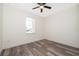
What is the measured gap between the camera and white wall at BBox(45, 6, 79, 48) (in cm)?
173

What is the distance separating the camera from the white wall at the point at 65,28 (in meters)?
1.73

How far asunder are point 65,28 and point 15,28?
4.16ft

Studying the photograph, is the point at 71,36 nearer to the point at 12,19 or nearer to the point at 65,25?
the point at 65,25

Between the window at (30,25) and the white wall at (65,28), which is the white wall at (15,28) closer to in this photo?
the window at (30,25)

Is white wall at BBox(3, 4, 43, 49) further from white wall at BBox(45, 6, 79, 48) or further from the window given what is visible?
white wall at BBox(45, 6, 79, 48)

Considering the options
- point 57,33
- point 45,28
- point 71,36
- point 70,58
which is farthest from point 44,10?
point 70,58

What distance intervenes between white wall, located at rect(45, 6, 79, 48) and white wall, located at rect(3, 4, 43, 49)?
0.77 feet

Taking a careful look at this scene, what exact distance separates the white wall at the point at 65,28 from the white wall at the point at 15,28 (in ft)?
0.77

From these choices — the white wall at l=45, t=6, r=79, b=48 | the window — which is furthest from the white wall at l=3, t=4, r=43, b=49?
the white wall at l=45, t=6, r=79, b=48

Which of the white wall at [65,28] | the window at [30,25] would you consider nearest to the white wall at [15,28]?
the window at [30,25]

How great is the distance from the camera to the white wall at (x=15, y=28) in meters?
1.67

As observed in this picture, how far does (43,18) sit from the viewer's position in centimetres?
175

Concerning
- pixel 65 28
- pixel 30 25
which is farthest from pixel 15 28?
pixel 65 28

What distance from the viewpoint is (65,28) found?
6.42 feet
